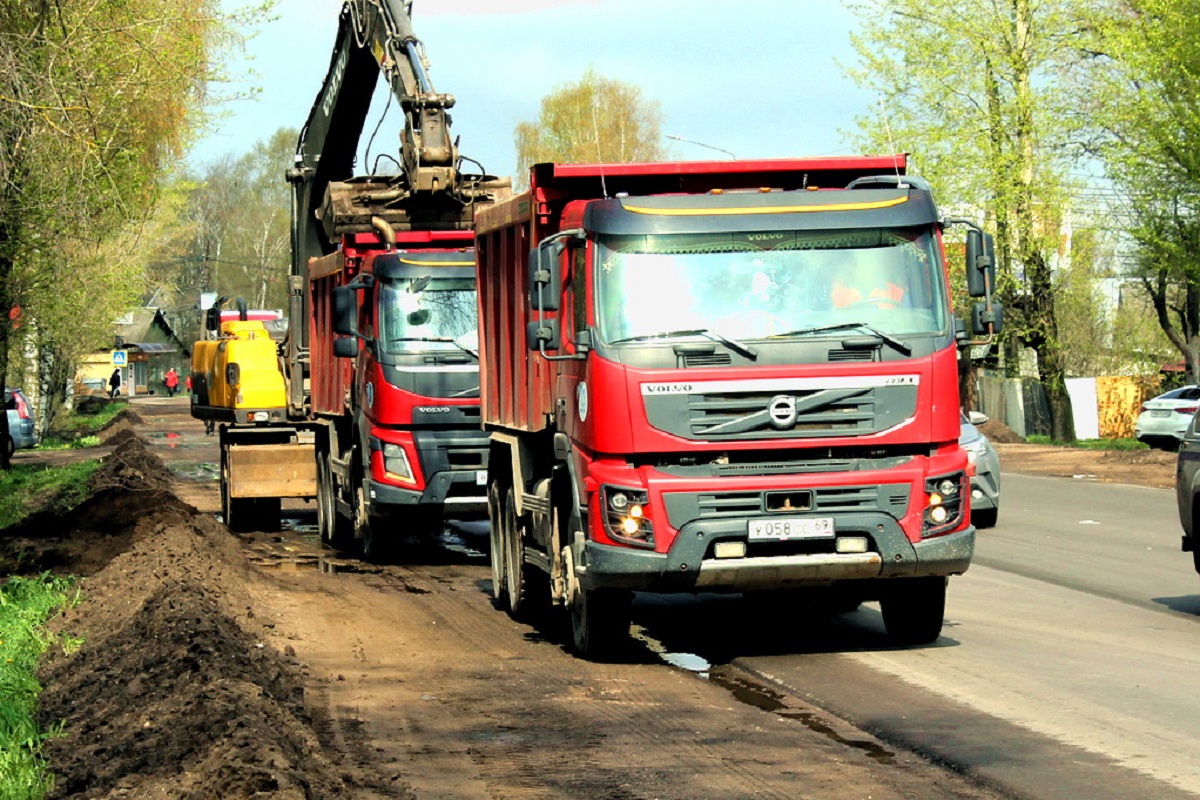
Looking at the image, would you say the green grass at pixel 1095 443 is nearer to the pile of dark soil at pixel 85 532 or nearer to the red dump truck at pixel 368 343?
the red dump truck at pixel 368 343

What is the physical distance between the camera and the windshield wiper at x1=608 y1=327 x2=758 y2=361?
9.96 meters

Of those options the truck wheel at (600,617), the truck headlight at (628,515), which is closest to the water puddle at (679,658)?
the truck wheel at (600,617)

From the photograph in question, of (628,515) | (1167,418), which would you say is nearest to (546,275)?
(628,515)

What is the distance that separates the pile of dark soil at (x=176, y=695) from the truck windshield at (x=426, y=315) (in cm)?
270

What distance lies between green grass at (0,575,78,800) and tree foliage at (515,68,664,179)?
2593 inches

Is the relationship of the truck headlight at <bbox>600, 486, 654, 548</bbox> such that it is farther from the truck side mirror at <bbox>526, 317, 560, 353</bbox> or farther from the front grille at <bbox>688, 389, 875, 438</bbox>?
the truck side mirror at <bbox>526, 317, 560, 353</bbox>

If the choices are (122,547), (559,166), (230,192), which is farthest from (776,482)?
(230,192)

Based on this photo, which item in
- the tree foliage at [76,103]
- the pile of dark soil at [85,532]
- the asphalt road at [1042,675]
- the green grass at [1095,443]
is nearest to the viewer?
the asphalt road at [1042,675]

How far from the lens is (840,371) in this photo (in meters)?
10.0

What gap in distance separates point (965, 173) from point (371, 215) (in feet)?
83.8

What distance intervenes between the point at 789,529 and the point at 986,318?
1.96 meters

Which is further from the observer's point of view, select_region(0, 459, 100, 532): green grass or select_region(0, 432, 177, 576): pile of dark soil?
select_region(0, 459, 100, 532): green grass

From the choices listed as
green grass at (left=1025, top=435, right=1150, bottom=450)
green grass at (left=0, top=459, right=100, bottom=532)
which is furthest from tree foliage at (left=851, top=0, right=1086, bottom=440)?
green grass at (left=0, top=459, right=100, bottom=532)

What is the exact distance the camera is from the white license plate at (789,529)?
9898 millimetres
